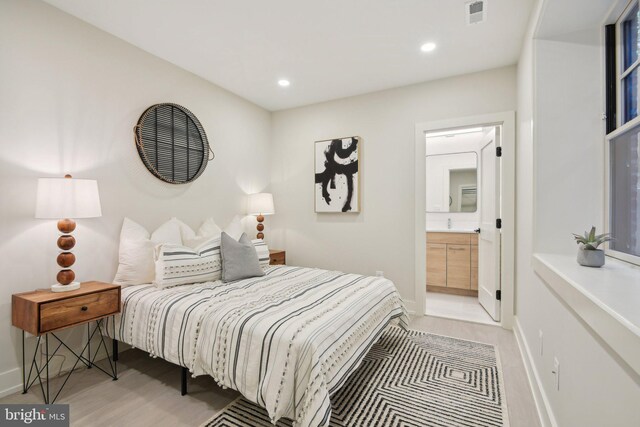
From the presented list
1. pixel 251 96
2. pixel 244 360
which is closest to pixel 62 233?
pixel 244 360

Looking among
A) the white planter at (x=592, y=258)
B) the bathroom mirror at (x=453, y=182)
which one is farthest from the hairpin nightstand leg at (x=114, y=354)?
the bathroom mirror at (x=453, y=182)

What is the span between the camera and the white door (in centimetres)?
330

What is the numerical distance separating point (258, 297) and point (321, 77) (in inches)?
95.5

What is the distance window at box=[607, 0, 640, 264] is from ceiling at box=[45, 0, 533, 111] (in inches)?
30.3

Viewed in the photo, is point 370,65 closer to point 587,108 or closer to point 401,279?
point 587,108

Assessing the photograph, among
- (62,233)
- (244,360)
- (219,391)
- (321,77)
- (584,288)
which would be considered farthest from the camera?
(321,77)

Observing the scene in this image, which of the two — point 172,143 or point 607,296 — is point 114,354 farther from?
point 607,296

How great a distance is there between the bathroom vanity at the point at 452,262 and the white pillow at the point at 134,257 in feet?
11.9

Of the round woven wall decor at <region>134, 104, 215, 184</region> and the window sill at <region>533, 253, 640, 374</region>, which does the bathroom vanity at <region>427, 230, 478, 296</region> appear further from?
the round woven wall decor at <region>134, 104, 215, 184</region>

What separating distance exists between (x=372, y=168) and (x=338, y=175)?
0.44m

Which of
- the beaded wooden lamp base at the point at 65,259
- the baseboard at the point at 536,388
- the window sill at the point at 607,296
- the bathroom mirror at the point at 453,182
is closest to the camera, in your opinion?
the window sill at the point at 607,296

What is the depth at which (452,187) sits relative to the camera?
16.4 ft

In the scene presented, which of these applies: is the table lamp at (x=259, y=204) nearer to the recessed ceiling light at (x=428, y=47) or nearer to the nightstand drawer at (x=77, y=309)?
the nightstand drawer at (x=77, y=309)

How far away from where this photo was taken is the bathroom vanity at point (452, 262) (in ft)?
14.1
